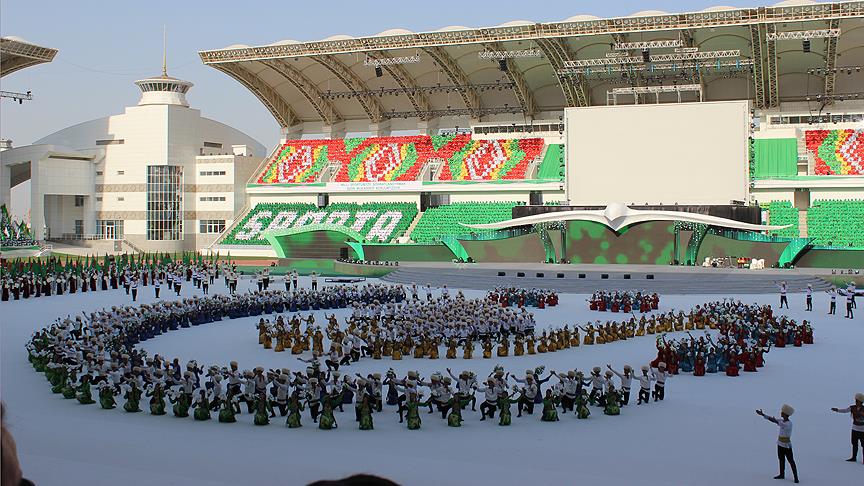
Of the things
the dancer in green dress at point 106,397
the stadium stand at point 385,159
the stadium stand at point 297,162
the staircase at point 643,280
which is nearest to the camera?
the dancer in green dress at point 106,397

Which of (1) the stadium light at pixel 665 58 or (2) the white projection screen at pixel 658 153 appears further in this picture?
(1) the stadium light at pixel 665 58

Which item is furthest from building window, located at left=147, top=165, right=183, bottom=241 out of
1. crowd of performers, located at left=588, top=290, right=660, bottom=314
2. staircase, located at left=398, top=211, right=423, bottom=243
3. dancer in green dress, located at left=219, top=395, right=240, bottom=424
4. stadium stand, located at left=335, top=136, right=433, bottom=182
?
dancer in green dress, located at left=219, top=395, right=240, bottom=424

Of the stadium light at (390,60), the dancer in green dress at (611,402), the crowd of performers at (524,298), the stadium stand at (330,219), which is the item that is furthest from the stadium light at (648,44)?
the dancer in green dress at (611,402)

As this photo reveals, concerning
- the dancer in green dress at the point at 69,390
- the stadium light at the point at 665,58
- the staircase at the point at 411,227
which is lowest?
the dancer in green dress at the point at 69,390

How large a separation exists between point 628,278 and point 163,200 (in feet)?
144

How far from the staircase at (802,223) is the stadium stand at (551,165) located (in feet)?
53.3

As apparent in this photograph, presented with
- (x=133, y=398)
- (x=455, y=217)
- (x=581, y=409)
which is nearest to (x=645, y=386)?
(x=581, y=409)

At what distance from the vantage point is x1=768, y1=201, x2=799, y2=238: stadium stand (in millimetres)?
55656

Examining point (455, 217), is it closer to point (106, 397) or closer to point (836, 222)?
point (836, 222)

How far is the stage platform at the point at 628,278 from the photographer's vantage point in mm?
42750

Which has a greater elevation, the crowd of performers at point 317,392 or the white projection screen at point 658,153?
the white projection screen at point 658,153

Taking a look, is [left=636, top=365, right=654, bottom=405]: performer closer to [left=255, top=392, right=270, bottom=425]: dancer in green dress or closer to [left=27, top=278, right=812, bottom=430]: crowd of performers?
[left=27, top=278, right=812, bottom=430]: crowd of performers

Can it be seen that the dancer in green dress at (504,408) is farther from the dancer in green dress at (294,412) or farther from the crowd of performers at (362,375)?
the dancer in green dress at (294,412)

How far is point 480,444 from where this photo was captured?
1426cm
